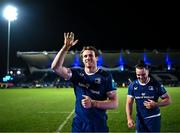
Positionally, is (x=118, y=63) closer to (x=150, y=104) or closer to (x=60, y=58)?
(x=150, y=104)

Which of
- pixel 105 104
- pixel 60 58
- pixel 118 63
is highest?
pixel 60 58

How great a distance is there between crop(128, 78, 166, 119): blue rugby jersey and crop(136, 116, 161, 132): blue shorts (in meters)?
0.07

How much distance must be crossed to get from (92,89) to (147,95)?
1.96 metres

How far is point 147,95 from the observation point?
7.05m

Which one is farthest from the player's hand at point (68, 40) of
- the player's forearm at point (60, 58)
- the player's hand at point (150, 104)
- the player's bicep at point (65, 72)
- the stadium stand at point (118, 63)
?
the stadium stand at point (118, 63)

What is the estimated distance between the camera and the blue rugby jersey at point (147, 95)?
6.99 meters

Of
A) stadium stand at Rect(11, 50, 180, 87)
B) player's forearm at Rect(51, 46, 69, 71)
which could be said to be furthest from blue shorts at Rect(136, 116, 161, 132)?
stadium stand at Rect(11, 50, 180, 87)

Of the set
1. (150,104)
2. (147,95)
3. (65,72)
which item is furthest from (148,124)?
(65,72)

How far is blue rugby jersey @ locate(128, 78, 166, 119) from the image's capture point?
6.99 metres

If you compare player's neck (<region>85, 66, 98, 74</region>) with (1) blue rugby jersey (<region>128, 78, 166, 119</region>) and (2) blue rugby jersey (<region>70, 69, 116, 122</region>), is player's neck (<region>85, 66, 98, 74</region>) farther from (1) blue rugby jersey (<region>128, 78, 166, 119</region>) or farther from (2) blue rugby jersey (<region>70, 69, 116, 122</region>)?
(1) blue rugby jersey (<region>128, 78, 166, 119</region>)

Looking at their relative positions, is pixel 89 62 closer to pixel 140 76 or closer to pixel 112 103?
pixel 112 103

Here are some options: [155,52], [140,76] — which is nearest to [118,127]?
[140,76]

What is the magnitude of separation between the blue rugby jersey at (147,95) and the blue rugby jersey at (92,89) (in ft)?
5.67

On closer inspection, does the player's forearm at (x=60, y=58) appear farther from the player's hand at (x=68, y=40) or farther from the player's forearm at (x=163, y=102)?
the player's forearm at (x=163, y=102)
